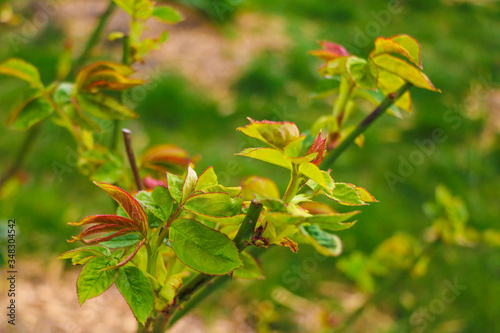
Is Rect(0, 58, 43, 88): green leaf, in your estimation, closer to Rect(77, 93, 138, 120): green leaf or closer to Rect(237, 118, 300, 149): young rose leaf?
Rect(77, 93, 138, 120): green leaf

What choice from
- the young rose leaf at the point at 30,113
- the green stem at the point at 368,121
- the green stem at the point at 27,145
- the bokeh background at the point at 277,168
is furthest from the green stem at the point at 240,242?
the green stem at the point at 27,145

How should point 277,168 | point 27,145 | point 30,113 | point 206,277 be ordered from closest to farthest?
point 206,277, point 30,113, point 27,145, point 277,168

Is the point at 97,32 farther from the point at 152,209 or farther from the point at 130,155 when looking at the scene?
the point at 152,209

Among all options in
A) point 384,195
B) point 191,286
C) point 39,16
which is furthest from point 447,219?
point 39,16

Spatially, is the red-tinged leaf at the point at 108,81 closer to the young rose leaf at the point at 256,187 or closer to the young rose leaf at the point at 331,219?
the young rose leaf at the point at 256,187

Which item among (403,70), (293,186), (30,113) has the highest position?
(403,70)

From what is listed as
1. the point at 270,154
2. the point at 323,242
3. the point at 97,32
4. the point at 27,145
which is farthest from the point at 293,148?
the point at 27,145
